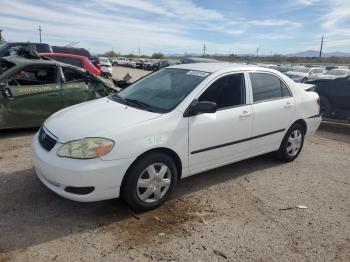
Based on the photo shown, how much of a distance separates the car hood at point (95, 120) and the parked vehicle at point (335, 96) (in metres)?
7.28

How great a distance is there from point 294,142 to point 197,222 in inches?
108

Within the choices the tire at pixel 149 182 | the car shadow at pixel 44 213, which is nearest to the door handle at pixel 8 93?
the car shadow at pixel 44 213

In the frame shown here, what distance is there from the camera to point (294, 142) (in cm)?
586

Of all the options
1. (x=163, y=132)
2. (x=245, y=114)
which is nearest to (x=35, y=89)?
(x=163, y=132)

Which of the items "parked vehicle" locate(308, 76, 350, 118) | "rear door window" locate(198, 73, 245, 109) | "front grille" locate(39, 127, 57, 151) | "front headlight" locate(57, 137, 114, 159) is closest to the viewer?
"front headlight" locate(57, 137, 114, 159)

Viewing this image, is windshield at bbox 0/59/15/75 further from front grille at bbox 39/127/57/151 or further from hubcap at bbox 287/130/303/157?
hubcap at bbox 287/130/303/157

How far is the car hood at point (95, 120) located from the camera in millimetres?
3750

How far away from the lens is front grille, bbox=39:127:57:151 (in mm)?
3861

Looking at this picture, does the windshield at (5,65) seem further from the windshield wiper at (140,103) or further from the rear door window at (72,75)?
the windshield wiper at (140,103)

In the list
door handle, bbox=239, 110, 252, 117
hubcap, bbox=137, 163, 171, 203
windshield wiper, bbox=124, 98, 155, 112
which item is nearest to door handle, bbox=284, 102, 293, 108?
door handle, bbox=239, 110, 252, 117

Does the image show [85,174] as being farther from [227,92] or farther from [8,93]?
[8,93]

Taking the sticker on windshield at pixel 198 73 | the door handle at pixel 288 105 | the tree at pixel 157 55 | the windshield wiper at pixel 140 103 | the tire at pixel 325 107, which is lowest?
the tree at pixel 157 55

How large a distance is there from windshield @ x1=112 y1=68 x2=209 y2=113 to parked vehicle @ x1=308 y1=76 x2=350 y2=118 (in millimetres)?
6321

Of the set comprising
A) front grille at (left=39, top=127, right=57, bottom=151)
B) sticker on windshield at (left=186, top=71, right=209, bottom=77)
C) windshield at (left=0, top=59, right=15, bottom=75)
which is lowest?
front grille at (left=39, top=127, right=57, bottom=151)
